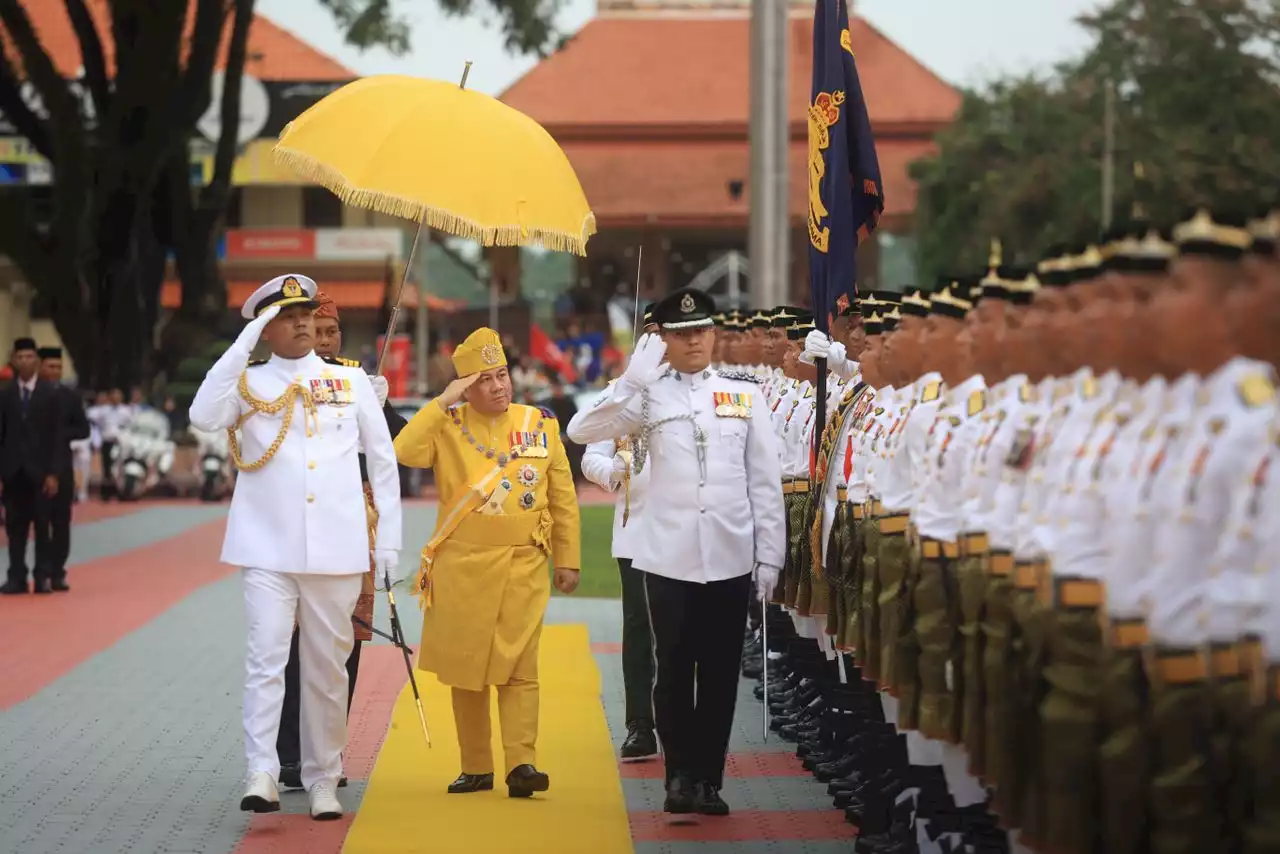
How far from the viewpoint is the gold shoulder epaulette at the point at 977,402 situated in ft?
21.0

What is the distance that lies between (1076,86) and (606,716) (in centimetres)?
4213

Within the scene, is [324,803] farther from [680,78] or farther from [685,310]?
[680,78]

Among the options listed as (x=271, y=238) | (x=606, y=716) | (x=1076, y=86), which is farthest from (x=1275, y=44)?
(x=606, y=716)

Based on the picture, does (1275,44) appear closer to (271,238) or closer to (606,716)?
(271,238)

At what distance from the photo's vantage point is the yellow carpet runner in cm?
765

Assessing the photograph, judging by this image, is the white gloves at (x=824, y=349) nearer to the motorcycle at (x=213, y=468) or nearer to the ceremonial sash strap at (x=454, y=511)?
the ceremonial sash strap at (x=454, y=511)

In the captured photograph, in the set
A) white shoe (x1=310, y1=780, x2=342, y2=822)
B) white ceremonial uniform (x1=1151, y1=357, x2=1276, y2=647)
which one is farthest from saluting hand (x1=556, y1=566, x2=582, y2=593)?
white ceremonial uniform (x1=1151, y1=357, x2=1276, y2=647)

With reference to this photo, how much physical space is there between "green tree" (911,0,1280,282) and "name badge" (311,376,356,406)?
30.6m

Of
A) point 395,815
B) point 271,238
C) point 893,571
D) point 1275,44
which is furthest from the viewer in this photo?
point 271,238

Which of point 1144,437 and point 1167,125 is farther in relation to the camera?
point 1167,125

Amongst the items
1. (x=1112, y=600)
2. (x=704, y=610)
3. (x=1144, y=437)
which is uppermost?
(x=1144, y=437)

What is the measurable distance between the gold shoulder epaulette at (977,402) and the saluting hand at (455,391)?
8.89ft

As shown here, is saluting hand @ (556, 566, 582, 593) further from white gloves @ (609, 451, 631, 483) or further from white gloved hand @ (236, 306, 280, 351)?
white gloved hand @ (236, 306, 280, 351)

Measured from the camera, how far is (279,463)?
827 cm
